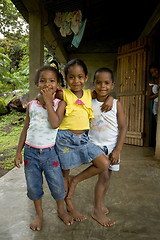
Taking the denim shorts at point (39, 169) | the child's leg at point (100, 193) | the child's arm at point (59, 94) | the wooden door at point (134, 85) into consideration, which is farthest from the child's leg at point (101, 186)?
the wooden door at point (134, 85)

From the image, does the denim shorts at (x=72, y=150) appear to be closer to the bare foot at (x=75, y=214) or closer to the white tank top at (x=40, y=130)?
the white tank top at (x=40, y=130)

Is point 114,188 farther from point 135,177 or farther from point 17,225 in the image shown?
point 17,225

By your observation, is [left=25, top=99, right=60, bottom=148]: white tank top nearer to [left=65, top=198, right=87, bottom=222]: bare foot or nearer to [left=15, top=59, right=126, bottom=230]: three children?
[left=15, top=59, right=126, bottom=230]: three children

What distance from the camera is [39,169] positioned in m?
1.62

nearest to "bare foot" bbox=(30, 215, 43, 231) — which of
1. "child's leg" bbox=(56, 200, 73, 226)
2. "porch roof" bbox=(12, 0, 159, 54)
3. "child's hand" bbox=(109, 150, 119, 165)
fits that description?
"child's leg" bbox=(56, 200, 73, 226)

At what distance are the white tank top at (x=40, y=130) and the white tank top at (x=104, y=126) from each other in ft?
1.32

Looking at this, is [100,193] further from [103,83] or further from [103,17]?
[103,17]

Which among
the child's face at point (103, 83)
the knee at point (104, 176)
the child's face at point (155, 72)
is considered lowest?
the knee at point (104, 176)

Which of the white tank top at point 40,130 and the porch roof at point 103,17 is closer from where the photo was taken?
the white tank top at point 40,130

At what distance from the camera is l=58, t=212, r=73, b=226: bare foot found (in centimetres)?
167

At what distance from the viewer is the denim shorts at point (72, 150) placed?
1646mm

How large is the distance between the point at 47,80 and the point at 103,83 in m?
0.50

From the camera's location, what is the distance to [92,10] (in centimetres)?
416

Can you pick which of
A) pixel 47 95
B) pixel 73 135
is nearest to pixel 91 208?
pixel 73 135
